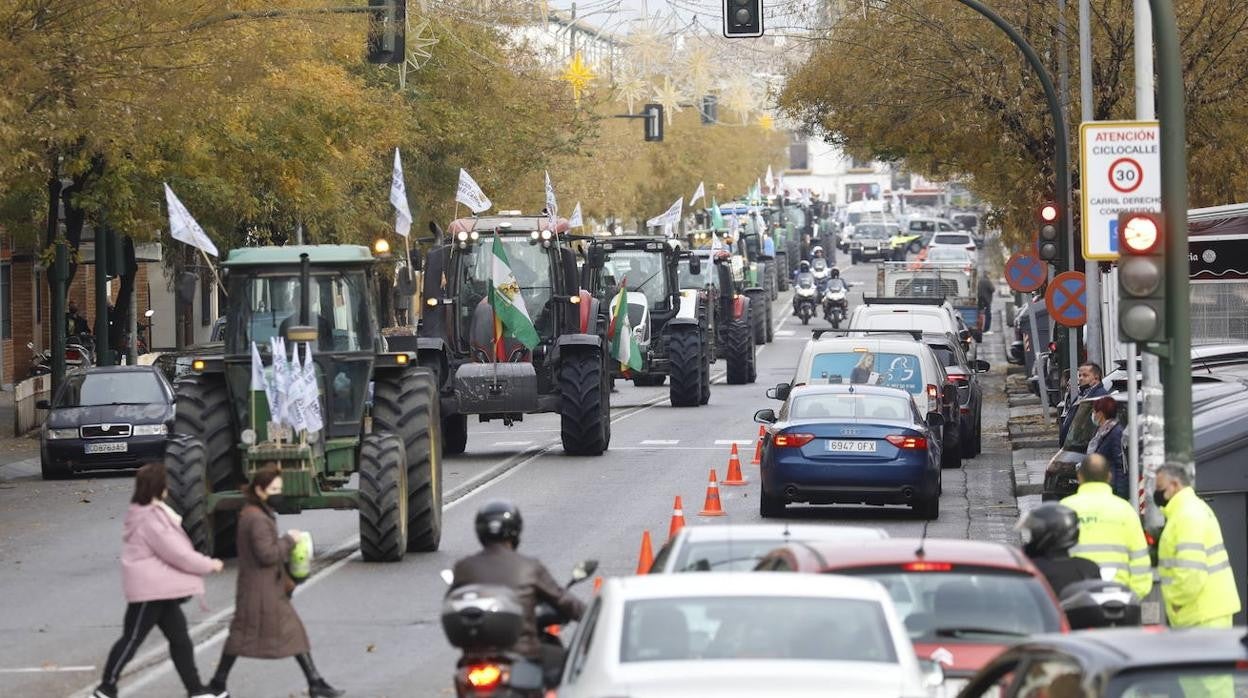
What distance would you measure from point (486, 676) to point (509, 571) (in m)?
0.78

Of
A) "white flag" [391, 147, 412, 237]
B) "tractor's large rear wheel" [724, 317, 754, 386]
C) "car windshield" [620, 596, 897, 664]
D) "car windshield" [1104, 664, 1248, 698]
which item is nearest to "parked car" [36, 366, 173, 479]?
"white flag" [391, 147, 412, 237]

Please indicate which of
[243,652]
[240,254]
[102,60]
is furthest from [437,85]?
[243,652]

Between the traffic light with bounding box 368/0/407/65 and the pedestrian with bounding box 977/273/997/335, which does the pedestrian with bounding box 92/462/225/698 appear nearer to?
the traffic light with bounding box 368/0/407/65

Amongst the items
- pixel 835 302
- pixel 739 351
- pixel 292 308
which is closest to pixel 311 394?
pixel 292 308

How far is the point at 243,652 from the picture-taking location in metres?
12.5

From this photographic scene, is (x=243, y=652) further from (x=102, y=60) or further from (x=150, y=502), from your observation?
(x=102, y=60)

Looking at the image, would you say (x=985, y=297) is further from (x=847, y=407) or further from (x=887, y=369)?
(x=847, y=407)

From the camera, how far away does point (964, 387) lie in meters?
29.9

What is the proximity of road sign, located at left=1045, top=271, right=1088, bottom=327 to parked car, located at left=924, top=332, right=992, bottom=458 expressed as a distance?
2250 millimetres

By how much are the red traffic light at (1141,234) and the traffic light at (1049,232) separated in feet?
46.2

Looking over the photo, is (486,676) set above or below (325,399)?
below

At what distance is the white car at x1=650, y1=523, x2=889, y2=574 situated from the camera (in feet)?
36.1

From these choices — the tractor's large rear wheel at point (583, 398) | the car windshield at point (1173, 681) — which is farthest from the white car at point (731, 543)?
the tractor's large rear wheel at point (583, 398)

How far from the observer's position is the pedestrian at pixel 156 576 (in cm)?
1275
